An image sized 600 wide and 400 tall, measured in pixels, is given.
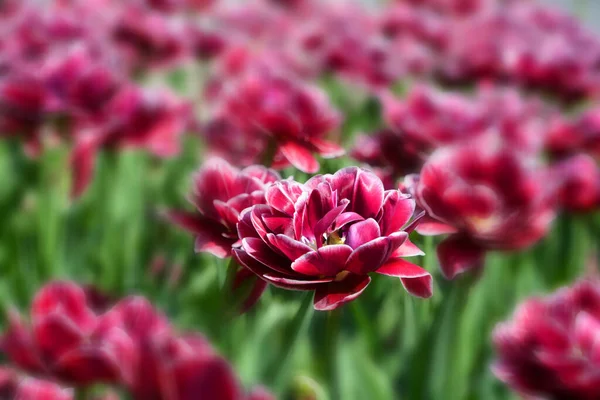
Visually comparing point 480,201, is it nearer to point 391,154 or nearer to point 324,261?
point 391,154

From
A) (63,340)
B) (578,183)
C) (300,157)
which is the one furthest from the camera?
(578,183)

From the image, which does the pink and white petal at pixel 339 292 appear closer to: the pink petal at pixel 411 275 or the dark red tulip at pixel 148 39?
the pink petal at pixel 411 275

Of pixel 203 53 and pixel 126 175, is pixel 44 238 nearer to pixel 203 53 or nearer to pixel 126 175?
pixel 126 175

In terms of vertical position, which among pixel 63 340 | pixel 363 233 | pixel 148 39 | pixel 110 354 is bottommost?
pixel 148 39

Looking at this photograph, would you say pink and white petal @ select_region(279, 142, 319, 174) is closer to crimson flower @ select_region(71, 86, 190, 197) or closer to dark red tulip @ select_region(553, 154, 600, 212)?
crimson flower @ select_region(71, 86, 190, 197)

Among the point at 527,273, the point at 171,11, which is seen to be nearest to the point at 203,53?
the point at 171,11

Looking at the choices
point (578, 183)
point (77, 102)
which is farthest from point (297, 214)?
point (578, 183)
